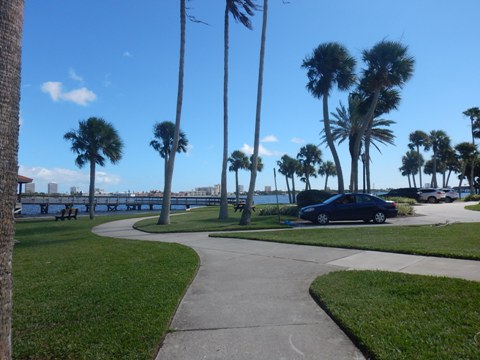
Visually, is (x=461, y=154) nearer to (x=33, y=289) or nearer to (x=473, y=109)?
(x=473, y=109)

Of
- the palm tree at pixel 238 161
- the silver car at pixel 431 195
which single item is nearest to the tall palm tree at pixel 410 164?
the palm tree at pixel 238 161

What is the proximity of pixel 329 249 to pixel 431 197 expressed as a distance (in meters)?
34.5

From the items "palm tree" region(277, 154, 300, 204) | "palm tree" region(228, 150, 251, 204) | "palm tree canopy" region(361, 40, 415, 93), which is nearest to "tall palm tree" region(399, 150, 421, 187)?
"palm tree" region(277, 154, 300, 204)

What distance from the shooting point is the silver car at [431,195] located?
3859cm

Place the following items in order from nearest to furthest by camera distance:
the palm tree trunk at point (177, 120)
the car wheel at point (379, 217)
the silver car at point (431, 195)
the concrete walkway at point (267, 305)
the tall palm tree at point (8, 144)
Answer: the tall palm tree at point (8, 144), the concrete walkway at point (267, 305), the car wheel at point (379, 217), the palm tree trunk at point (177, 120), the silver car at point (431, 195)

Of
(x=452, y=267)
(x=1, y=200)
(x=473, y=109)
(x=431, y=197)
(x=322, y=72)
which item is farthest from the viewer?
(x=473, y=109)

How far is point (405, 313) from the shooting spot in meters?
4.28

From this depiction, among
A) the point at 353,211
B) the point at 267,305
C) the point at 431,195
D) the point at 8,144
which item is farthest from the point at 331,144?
the point at 8,144

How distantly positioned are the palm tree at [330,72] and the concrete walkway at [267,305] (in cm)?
1858

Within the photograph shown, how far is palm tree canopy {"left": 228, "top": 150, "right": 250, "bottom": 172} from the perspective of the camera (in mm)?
73438

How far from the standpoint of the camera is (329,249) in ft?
31.3

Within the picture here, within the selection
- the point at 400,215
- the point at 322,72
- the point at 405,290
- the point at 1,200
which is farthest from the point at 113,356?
the point at 322,72

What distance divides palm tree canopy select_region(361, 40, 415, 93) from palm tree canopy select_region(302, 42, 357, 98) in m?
1.47

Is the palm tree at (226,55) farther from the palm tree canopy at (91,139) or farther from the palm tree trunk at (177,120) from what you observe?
the palm tree canopy at (91,139)
